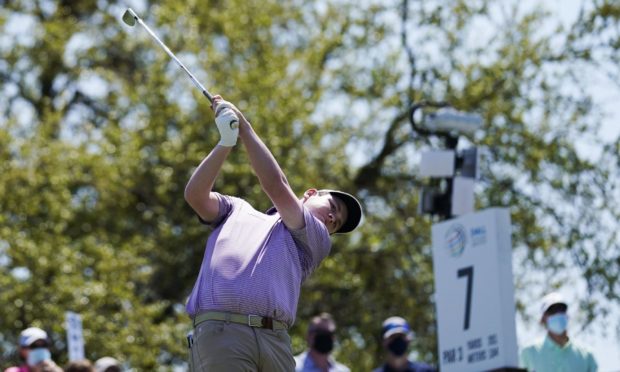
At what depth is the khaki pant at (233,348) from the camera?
18.9 ft

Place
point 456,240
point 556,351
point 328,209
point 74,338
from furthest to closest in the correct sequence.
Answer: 1. point 74,338
2. point 556,351
3. point 456,240
4. point 328,209

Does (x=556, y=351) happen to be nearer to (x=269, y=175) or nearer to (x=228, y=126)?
(x=269, y=175)

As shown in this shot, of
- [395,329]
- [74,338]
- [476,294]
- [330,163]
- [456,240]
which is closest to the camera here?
[476,294]

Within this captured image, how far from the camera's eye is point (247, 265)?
581 centimetres

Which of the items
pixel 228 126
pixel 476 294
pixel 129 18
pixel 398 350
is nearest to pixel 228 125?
pixel 228 126

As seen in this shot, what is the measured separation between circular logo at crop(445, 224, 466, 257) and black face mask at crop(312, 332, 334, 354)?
160 centimetres

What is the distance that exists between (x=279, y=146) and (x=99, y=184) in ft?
8.48

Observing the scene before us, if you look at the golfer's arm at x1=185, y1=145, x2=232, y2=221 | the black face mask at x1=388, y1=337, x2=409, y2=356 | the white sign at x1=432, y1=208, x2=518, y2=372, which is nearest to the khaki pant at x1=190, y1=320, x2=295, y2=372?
the golfer's arm at x1=185, y1=145, x2=232, y2=221

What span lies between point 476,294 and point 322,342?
1.96 meters

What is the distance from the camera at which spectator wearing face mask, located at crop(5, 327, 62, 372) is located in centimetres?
962

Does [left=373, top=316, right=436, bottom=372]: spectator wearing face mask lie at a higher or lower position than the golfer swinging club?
higher

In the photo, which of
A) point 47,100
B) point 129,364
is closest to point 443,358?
point 129,364

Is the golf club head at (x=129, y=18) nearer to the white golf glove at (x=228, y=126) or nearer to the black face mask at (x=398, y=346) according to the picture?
the white golf glove at (x=228, y=126)

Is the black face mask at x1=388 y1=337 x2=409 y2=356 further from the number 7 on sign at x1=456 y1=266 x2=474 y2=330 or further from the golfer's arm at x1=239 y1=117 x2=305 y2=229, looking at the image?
the golfer's arm at x1=239 y1=117 x2=305 y2=229
